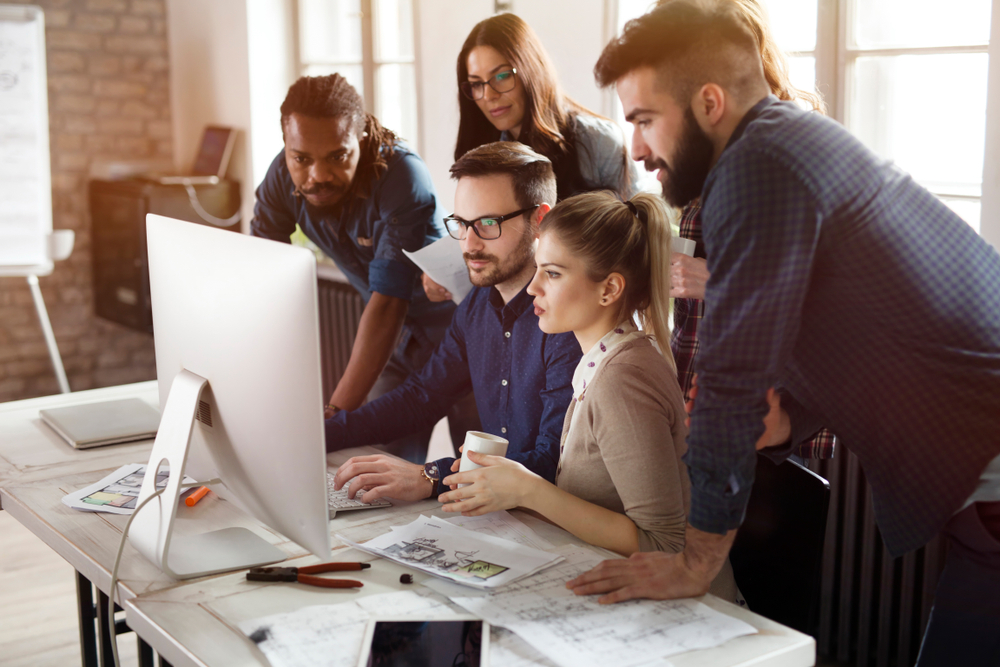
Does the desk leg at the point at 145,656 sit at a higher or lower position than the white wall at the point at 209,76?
lower

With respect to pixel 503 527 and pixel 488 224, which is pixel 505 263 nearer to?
pixel 488 224

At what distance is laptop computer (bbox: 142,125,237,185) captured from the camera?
435 cm

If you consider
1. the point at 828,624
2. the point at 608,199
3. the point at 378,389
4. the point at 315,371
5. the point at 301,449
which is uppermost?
the point at 608,199

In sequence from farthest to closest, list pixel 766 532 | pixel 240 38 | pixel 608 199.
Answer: pixel 240 38 < pixel 608 199 < pixel 766 532

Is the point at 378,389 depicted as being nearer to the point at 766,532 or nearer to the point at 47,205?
the point at 766,532

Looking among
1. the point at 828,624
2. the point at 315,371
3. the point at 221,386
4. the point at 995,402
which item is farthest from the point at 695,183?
the point at 828,624

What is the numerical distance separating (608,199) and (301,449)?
27.6 inches

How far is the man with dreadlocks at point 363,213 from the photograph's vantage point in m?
2.17

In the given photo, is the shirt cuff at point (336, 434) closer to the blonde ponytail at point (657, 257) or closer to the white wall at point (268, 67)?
the blonde ponytail at point (657, 257)

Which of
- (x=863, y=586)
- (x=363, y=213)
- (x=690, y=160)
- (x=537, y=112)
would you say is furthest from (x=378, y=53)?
(x=690, y=160)

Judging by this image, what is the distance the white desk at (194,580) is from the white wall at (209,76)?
278 centimetres

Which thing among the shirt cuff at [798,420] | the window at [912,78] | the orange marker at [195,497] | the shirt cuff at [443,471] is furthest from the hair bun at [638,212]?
the window at [912,78]

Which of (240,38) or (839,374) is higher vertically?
(240,38)

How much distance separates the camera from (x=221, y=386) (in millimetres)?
1193
